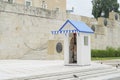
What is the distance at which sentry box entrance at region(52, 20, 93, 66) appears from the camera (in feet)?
67.7

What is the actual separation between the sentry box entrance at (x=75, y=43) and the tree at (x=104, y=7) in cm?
5050

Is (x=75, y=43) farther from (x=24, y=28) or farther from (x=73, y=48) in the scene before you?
(x=24, y=28)

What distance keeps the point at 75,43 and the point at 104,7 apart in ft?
171

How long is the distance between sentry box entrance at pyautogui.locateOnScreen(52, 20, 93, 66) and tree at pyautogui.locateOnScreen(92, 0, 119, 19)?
1988 inches

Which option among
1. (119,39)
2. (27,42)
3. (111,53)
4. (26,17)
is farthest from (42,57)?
(119,39)

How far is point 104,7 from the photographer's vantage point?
7256cm

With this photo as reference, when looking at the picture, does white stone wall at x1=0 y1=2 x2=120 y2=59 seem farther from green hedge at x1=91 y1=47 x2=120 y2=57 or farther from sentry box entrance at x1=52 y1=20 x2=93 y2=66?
sentry box entrance at x1=52 y1=20 x2=93 y2=66

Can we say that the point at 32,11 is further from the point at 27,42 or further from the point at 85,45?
the point at 85,45

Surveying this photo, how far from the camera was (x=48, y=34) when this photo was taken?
32.5m

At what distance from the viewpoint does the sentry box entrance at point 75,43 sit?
2062cm

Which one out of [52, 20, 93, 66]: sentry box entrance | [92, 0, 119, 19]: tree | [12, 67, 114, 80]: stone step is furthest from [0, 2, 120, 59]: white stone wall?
[92, 0, 119, 19]: tree

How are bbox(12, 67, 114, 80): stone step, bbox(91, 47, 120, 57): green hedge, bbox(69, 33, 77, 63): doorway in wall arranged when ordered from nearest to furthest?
bbox(12, 67, 114, 80): stone step
bbox(69, 33, 77, 63): doorway in wall
bbox(91, 47, 120, 57): green hedge

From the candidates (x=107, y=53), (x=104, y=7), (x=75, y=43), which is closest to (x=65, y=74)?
Result: (x=75, y=43)

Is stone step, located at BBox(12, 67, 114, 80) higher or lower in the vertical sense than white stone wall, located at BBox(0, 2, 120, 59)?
lower
